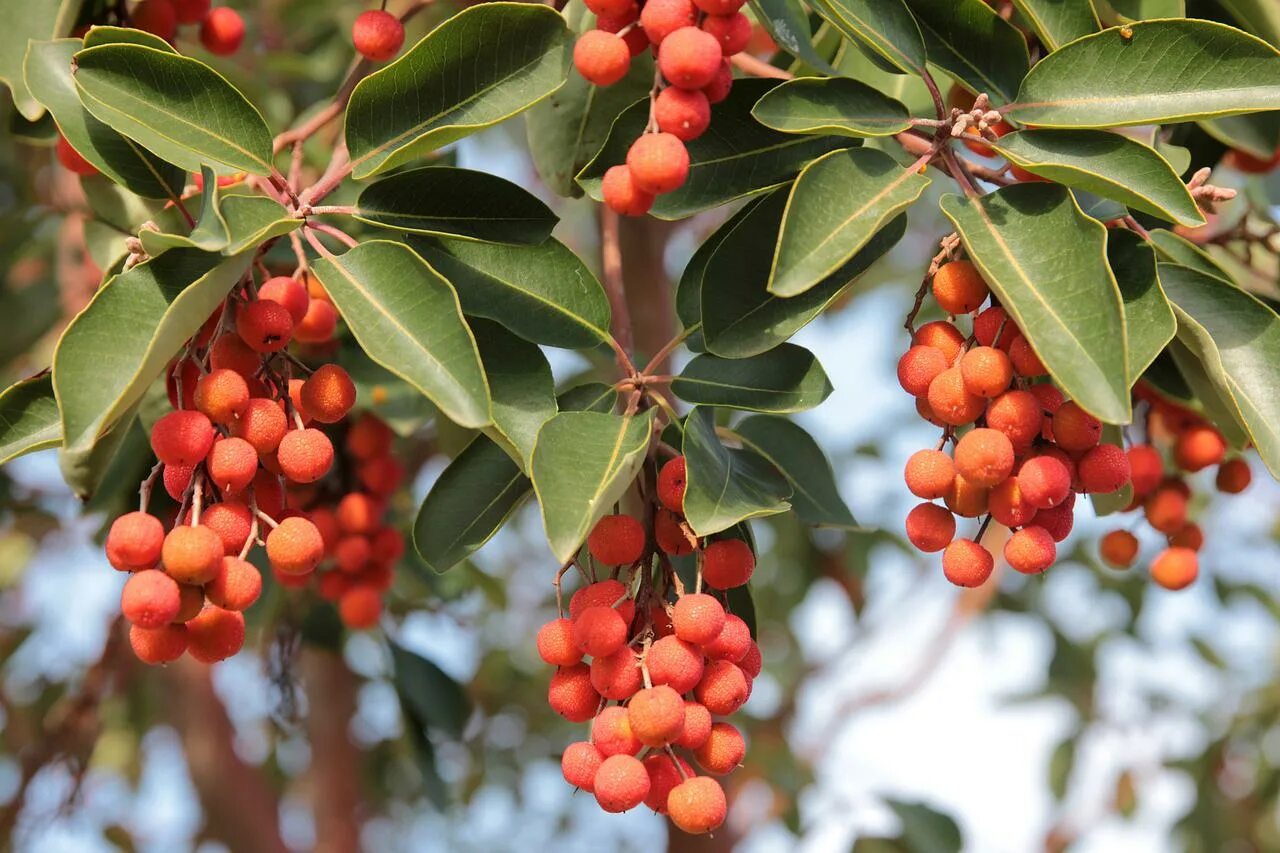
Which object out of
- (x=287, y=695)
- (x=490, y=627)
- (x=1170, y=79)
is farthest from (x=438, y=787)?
(x=490, y=627)

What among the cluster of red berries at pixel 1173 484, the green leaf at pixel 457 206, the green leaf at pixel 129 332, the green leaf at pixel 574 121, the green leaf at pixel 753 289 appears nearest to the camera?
the green leaf at pixel 129 332

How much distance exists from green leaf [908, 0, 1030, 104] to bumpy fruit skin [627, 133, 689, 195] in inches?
15.8

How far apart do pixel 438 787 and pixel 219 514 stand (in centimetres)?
152

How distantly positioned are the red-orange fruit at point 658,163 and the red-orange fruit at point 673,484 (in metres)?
0.28

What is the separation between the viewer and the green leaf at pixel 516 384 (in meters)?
1.29

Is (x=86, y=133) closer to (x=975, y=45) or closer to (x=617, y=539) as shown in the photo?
(x=617, y=539)

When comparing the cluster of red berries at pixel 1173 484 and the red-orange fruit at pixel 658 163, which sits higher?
the red-orange fruit at pixel 658 163

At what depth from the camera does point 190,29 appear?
7.98 ft

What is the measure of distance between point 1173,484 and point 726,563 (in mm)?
962

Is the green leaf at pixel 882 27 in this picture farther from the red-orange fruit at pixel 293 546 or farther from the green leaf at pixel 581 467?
the red-orange fruit at pixel 293 546

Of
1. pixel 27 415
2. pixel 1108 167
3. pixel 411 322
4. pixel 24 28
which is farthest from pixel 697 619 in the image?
pixel 24 28

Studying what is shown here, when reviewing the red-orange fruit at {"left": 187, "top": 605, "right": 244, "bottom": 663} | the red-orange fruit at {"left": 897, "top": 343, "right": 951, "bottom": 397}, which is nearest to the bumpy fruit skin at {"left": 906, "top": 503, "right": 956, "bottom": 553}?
the red-orange fruit at {"left": 897, "top": 343, "right": 951, "bottom": 397}

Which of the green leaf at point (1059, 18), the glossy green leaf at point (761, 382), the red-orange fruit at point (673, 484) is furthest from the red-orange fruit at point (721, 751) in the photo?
the green leaf at point (1059, 18)

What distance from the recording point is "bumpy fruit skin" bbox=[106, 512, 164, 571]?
3.82 ft
